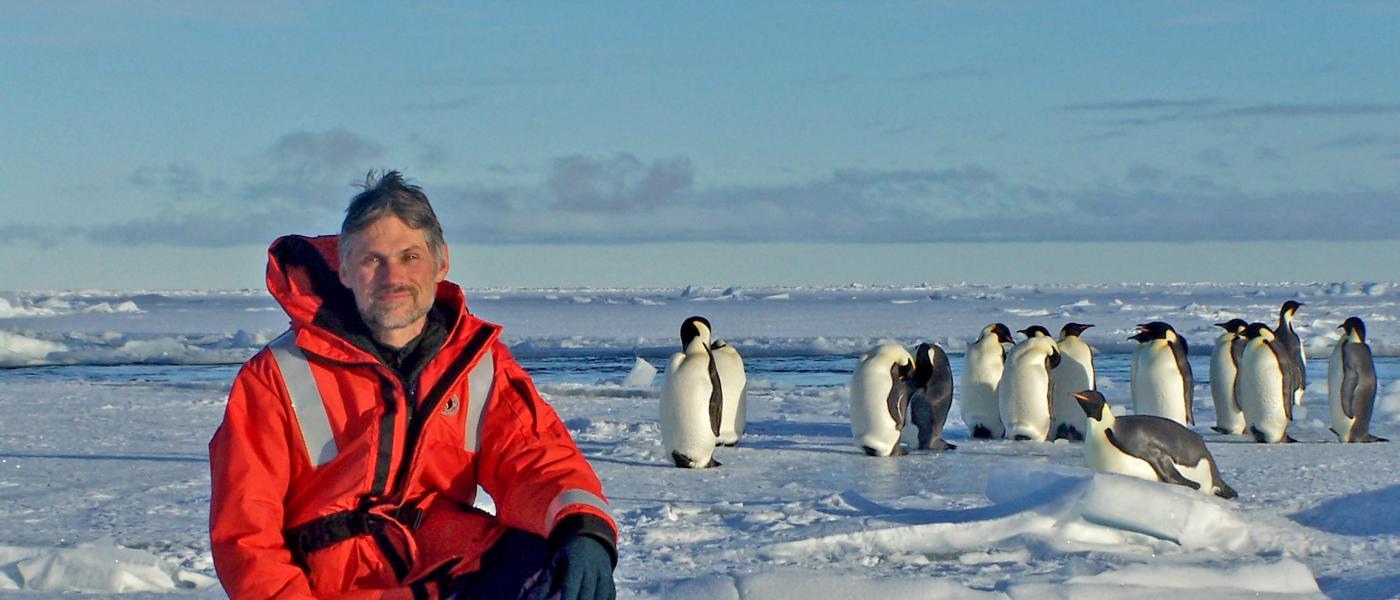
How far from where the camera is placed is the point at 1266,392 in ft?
26.7

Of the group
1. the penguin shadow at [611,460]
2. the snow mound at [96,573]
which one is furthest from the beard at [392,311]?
→ the penguin shadow at [611,460]

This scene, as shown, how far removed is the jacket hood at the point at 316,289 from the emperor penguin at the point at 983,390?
7037mm

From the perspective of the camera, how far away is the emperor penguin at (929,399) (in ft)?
26.4

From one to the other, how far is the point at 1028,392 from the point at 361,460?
6823mm

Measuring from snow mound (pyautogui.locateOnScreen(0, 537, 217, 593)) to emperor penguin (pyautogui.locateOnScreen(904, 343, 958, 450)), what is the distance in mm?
4764

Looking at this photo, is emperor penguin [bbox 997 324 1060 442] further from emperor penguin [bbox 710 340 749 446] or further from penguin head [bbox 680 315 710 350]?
penguin head [bbox 680 315 710 350]

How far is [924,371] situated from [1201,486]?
259 cm

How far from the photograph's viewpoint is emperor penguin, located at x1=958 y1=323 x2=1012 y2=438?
8.93 m

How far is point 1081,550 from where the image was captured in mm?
4301

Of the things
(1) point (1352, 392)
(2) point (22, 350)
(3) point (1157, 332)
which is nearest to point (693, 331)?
(3) point (1157, 332)

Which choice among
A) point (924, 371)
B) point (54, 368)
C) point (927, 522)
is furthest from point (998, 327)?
point (54, 368)

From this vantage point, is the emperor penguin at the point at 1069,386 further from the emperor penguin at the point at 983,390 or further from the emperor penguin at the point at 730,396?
the emperor penguin at the point at 730,396

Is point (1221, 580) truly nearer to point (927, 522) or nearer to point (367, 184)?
point (927, 522)

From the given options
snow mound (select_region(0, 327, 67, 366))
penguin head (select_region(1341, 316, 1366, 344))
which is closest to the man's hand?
penguin head (select_region(1341, 316, 1366, 344))
